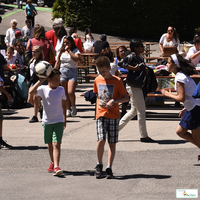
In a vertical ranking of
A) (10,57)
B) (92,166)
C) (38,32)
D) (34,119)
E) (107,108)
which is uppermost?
(38,32)

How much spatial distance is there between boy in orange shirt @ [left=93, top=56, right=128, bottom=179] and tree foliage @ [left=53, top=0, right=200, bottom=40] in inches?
906

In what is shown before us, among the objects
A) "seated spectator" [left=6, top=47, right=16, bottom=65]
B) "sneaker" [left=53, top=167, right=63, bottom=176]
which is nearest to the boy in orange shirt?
"sneaker" [left=53, top=167, right=63, bottom=176]

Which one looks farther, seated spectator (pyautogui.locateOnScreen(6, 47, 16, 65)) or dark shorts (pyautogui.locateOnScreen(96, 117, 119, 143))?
seated spectator (pyautogui.locateOnScreen(6, 47, 16, 65))

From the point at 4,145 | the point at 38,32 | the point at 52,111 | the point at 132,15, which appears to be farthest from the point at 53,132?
the point at 132,15

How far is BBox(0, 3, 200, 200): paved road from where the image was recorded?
215 inches

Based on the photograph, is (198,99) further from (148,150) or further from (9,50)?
(9,50)

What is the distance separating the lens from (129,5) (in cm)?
2928

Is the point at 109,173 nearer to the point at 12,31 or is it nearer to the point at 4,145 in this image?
the point at 4,145

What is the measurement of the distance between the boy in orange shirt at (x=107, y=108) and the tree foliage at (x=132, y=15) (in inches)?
906

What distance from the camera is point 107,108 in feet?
19.9

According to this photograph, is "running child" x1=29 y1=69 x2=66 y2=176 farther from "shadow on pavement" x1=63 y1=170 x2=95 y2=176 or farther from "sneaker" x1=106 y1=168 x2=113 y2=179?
"sneaker" x1=106 y1=168 x2=113 y2=179

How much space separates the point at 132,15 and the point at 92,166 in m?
24.0

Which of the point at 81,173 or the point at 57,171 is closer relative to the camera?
the point at 57,171

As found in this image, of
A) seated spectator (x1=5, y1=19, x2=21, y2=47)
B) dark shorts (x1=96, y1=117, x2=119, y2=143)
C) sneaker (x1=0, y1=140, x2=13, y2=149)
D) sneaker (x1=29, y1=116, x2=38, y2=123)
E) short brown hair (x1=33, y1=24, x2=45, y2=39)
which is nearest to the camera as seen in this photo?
dark shorts (x1=96, y1=117, x2=119, y2=143)
